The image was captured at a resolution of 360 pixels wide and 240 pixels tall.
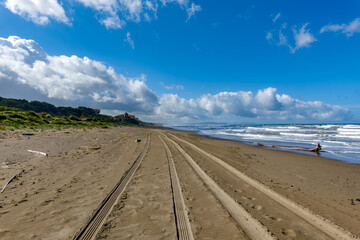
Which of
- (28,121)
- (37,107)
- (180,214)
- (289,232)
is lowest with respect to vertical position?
(180,214)

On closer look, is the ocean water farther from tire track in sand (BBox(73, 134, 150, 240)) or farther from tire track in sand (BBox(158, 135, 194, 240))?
tire track in sand (BBox(73, 134, 150, 240))

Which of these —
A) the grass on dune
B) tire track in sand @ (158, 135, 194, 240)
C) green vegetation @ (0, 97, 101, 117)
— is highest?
green vegetation @ (0, 97, 101, 117)

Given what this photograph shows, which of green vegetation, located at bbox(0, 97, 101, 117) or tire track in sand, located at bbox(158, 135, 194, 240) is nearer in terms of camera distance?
tire track in sand, located at bbox(158, 135, 194, 240)

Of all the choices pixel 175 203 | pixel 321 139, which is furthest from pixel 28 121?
pixel 321 139

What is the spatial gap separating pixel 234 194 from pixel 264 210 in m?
1.06

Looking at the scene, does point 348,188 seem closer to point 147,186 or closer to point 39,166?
point 147,186

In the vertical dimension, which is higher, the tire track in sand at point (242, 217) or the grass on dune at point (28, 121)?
the grass on dune at point (28, 121)

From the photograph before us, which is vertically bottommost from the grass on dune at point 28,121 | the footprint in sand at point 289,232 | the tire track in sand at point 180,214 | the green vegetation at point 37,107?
the tire track in sand at point 180,214

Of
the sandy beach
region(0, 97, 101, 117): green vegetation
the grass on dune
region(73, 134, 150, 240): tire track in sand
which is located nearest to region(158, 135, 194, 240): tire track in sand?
the sandy beach

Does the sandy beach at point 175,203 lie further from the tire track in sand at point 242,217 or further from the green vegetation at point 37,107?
the green vegetation at point 37,107

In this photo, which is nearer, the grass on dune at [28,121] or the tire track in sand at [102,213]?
the tire track in sand at [102,213]

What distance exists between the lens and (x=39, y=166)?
7.80m

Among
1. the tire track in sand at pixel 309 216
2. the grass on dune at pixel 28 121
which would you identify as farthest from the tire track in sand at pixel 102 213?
the grass on dune at pixel 28 121

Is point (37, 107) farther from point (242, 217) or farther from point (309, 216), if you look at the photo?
point (309, 216)
